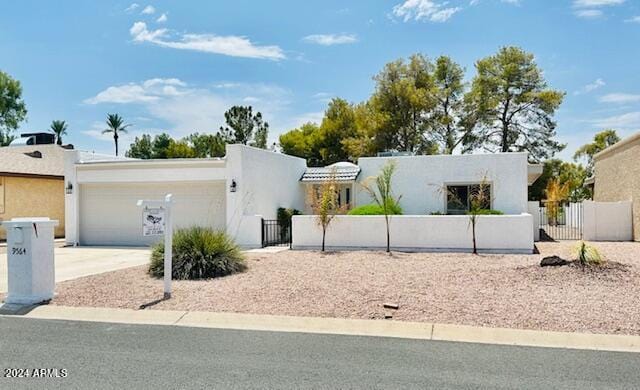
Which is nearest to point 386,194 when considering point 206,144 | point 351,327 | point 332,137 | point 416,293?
point 416,293

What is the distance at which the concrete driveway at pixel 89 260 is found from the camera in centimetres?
1257

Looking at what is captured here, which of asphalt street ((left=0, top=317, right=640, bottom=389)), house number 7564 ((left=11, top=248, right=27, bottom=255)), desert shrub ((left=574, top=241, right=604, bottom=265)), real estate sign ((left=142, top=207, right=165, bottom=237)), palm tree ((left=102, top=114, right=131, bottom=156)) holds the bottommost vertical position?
asphalt street ((left=0, top=317, right=640, bottom=389))

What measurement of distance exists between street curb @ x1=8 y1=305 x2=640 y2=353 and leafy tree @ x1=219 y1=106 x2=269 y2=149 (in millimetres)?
38677

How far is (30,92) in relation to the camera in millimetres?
46625

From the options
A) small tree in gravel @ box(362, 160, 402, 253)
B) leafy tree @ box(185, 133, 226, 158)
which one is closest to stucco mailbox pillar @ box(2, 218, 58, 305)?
small tree in gravel @ box(362, 160, 402, 253)

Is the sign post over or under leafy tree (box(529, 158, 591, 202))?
under

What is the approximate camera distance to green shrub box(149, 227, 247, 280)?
11.2m

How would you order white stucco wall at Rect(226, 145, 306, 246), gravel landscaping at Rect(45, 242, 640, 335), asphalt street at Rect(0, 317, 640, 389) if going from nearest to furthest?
asphalt street at Rect(0, 317, 640, 389) → gravel landscaping at Rect(45, 242, 640, 335) → white stucco wall at Rect(226, 145, 306, 246)

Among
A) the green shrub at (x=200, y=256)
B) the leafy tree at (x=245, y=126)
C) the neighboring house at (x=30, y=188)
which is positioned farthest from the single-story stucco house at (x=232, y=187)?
the leafy tree at (x=245, y=126)

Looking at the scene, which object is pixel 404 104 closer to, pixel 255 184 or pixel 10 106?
→ pixel 255 184

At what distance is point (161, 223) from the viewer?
9734 mm

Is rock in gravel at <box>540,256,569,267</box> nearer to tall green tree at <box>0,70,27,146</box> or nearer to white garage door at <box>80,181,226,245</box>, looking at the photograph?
white garage door at <box>80,181,226,245</box>

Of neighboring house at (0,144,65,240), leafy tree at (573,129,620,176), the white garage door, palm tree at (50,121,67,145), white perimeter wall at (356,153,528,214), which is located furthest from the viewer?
palm tree at (50,121,67,145)

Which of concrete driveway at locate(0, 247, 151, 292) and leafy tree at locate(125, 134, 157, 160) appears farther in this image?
leafy tree at locate(125, 134, 157, 160)
